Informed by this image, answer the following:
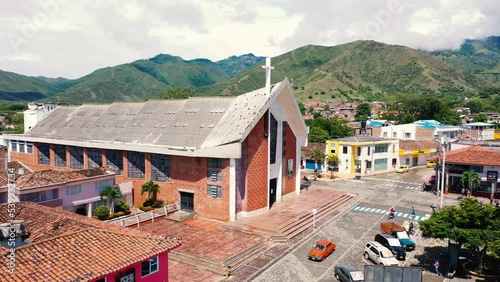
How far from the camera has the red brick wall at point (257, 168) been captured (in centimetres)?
3556

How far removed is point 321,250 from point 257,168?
35.7 feet

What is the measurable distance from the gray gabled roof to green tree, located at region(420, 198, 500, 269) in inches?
644

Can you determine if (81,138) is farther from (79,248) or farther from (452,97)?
(452,97)

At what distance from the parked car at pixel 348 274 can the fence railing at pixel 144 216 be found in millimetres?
17553

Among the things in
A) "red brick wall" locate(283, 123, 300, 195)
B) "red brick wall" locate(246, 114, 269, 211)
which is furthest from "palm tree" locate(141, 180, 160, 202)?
"red brick wall" locate(283, 123, 300, 195)

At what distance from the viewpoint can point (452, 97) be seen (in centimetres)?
19000

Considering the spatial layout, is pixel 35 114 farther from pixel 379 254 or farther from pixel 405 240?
pixel 405 240

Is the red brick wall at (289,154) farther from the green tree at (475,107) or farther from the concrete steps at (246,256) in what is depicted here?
the green tree at (475,107)

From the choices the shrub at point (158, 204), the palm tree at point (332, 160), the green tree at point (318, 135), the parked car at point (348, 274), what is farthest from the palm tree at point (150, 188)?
the green tree at point (318, 135)

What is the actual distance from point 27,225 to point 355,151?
173 ft

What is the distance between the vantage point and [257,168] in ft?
119

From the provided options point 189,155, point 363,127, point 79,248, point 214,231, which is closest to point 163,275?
point 79,248

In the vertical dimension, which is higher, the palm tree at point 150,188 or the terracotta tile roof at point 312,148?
the terracotta tile roof at point 312,148

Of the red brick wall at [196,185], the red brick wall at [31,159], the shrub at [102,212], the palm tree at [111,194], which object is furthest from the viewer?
the red brick wall at [31,159]
